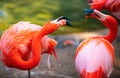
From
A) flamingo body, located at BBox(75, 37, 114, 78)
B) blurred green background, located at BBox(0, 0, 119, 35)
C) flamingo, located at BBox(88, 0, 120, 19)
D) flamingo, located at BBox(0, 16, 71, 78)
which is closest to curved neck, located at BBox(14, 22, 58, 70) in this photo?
flamingo, located at BBox(0, 16, 71, 78)

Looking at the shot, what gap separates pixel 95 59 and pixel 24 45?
0.66 meters

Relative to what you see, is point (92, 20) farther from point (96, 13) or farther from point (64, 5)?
point (96, 13)

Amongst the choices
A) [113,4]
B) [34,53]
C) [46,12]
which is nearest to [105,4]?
[113,4]

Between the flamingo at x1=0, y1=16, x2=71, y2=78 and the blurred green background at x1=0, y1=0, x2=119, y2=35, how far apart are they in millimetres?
1919

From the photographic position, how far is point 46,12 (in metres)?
6.30

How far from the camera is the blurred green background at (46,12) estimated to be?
231 inches

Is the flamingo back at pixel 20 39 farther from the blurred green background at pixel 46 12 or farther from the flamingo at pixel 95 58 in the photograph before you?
the blurred green background at pixel 46 12

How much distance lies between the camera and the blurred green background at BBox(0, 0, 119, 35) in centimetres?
588

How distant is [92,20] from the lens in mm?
6090

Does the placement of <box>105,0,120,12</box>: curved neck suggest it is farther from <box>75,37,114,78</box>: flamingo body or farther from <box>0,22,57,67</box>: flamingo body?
<box>0,22,57,67</box>: flamingo body

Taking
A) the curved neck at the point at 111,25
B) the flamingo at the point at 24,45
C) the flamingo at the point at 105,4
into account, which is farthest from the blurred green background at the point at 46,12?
the flamingo at the point at 24,45

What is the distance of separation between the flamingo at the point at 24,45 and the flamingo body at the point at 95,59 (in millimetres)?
284

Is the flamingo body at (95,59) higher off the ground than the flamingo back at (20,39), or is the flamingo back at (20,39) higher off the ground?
the flamingo back at (20,39)

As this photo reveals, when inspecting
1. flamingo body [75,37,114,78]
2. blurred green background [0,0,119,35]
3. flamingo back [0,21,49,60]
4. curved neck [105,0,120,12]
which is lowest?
blurred green background [0,0,119,35]
